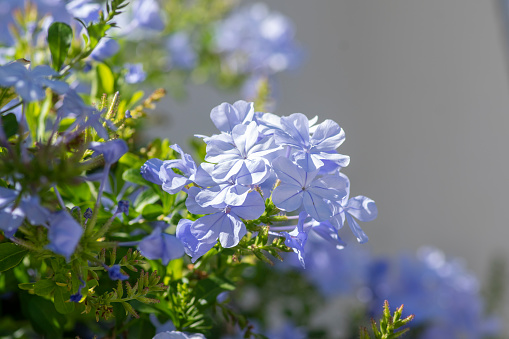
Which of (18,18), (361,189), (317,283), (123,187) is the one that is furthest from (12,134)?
(361,189)

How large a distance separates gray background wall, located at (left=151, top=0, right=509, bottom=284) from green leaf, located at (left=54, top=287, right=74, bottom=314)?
107cm

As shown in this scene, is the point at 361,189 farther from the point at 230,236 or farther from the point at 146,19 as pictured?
the point at 230,236

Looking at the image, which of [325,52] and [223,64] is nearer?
[223,64]

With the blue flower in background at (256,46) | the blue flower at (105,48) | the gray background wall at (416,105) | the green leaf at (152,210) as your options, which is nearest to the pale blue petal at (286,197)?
the green leaf at (152,210)

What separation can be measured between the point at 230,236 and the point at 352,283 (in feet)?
2.02

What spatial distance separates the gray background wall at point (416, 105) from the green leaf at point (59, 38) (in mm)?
999

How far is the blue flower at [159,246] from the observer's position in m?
0.30

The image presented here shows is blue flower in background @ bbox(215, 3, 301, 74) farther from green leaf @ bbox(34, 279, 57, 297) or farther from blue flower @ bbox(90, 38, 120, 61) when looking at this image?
green leaf @ bbox(34, 279, 57, 297)

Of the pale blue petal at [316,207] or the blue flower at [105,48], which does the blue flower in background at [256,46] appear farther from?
the pale blue petal at [316,207]

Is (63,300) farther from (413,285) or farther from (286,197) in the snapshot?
(413,285)

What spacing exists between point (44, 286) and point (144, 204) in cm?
9

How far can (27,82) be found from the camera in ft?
0.94

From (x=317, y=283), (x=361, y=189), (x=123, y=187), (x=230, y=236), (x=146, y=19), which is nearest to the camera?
(x=230, y=236)

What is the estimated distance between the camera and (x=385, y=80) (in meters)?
1.65
